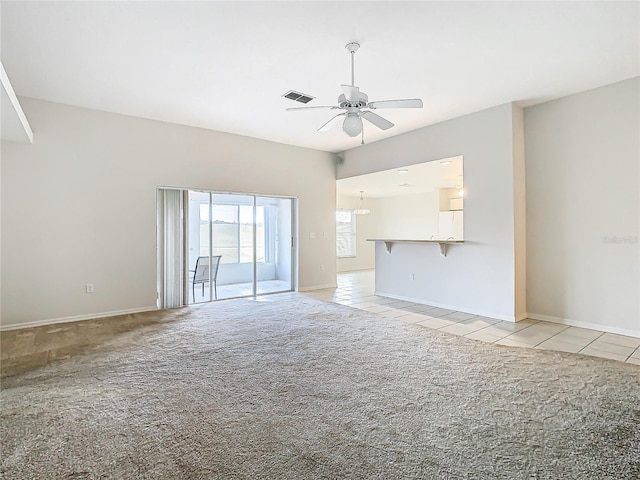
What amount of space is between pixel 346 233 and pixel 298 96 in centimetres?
745

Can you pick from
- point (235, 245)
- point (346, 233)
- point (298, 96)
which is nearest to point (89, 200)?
point (235, 245)

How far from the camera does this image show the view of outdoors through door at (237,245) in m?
6.05

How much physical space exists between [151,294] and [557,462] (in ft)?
18.0

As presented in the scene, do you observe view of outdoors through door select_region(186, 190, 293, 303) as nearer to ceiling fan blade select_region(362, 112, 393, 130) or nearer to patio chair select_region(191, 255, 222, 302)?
patio chair select_region(191, 255, 222, 302)

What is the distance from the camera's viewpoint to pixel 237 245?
670 cm

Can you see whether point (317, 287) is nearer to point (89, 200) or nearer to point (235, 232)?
point (235, 232)

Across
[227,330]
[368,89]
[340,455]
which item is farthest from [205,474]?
[368,89]

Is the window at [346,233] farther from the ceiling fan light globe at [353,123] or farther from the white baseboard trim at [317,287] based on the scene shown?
the ceiling fan light globe at [353,123]

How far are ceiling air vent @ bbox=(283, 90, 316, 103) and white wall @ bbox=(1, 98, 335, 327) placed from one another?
2.18 metres

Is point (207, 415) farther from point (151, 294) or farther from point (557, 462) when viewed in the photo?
point (151, 294)

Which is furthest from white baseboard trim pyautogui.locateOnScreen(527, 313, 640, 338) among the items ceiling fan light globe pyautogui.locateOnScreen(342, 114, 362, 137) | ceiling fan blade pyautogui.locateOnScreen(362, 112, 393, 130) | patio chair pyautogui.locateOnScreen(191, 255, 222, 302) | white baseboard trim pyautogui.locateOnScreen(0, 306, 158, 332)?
white baseboard trim pyautogui.locateOnScreen(0, 306, 158, 332)

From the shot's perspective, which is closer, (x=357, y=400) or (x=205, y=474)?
(x=205, y=474)

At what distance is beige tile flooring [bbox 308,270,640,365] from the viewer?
3.64m

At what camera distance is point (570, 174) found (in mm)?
4551
